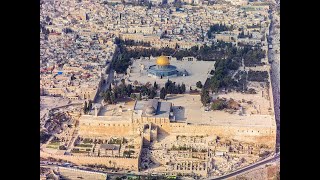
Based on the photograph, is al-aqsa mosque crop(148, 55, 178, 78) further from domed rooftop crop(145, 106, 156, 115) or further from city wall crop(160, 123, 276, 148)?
city wall crop(160, 123, 276, 148)

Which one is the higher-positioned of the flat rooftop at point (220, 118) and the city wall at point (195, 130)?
the flat rooftop at point (220, 118)

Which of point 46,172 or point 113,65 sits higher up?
point 113,65

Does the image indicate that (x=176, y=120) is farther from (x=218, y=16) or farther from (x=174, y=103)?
(x=218, y=16)

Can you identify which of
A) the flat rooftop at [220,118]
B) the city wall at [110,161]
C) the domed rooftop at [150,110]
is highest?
the domed rooftop at [150,110]

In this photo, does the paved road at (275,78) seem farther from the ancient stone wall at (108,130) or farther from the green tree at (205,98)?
the ancient stone wall at (108,130)

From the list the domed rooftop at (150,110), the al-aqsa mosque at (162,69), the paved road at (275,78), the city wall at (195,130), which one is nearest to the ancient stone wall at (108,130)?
the city wall at (195,130)

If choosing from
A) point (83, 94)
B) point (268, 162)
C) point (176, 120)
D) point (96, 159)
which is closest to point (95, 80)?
point (83, 94)

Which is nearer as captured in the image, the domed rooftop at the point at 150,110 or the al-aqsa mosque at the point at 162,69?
the domed rooftop at the point at 150,110

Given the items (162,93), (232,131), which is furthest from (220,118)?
(162,93)
